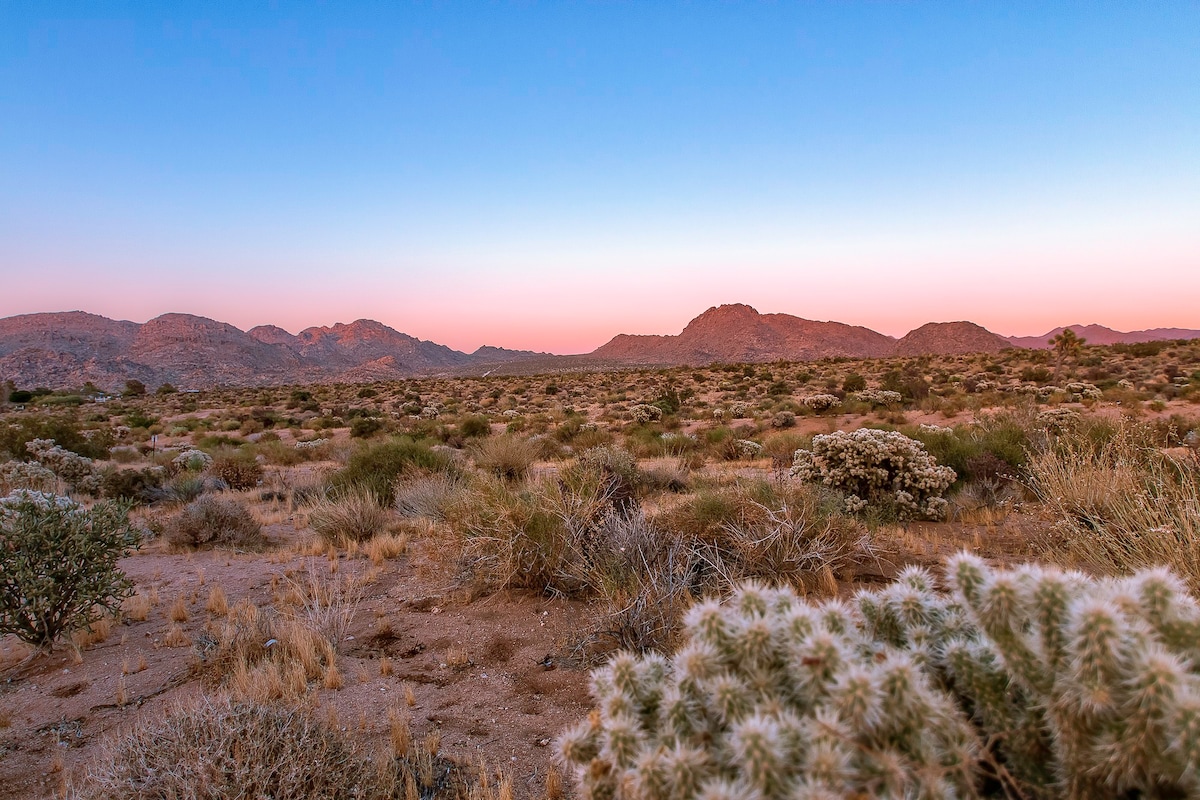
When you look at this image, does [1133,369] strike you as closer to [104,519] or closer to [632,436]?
[632,436]

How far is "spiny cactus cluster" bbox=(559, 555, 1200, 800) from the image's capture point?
57.9 inches

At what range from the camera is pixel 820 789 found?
1.41m

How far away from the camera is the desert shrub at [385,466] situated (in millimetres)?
12242

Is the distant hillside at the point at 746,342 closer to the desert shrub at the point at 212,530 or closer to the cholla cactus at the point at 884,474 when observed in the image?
the cholla cactus at the point at 884,474

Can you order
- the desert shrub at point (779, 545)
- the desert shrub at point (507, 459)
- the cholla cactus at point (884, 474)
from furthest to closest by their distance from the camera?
1. the desert shrub at point (507, 459)
2. the cholla cactus at point (884, 474)
3. the desert shrub at point (779, 545)

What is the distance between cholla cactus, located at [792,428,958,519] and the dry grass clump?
5.90 ft

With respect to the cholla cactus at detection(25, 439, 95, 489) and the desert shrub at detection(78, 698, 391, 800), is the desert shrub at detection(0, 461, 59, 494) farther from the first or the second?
the desert shrub at detection(78, 698, 391, 800)

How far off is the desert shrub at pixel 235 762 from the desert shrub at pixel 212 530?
22.7ft

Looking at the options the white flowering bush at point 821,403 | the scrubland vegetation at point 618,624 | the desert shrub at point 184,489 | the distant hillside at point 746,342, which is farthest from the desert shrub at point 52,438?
the distant hillside at point 746,342

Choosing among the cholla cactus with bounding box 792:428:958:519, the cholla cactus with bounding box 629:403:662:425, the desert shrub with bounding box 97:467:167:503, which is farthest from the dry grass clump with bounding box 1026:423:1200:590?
the cholla cactus with bounding box 629:403:662:425

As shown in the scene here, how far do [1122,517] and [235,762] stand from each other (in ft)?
21.7

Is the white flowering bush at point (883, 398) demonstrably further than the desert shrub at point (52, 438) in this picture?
Yes

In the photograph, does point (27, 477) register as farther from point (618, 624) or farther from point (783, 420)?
point (783, 420)

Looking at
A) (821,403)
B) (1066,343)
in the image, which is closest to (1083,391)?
(1066,343)
